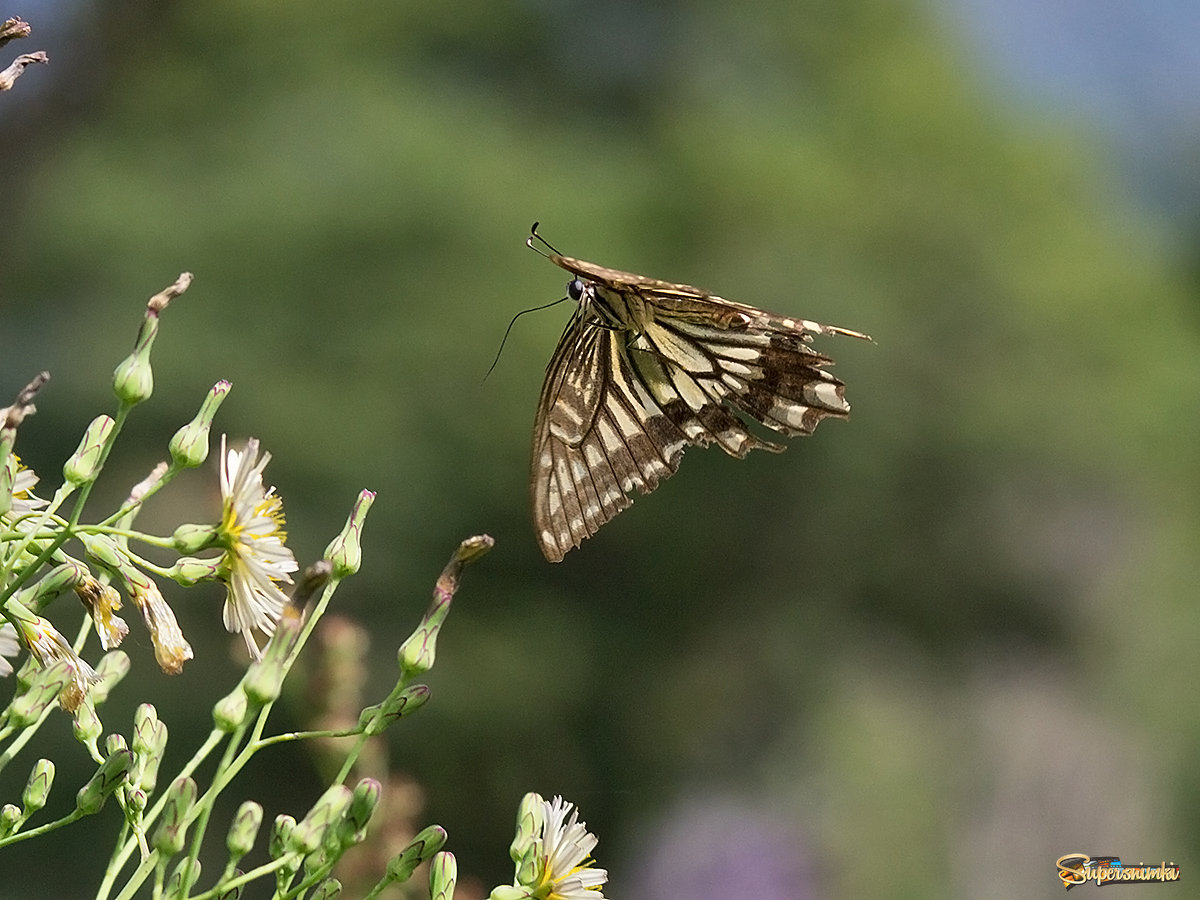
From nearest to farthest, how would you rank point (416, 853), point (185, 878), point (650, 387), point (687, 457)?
point (185, 878), point (416, 853), point (650, 387), point (687, 457)

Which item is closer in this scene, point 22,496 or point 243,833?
point 243,833

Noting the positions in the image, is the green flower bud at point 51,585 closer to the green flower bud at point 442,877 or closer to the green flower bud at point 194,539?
the green flower bud at point 194,539

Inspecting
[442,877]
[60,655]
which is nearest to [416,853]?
[442,877]

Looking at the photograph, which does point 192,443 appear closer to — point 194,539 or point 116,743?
point 194,539

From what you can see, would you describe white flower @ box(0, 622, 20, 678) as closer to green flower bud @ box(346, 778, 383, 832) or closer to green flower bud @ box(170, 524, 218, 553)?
green flower bud @ box(170, 524, 218, 553)

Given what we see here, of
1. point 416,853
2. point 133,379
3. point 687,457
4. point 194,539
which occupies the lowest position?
point 687,457

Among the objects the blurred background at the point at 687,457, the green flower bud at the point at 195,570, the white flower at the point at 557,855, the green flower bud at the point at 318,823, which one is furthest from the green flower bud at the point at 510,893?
the blurred background at the point at 687,457

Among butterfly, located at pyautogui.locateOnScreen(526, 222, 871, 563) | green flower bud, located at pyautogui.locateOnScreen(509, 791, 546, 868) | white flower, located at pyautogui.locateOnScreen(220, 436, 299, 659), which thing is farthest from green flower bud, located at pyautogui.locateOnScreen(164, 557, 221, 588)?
butterfly, located at pyautogui.locateOnScreen(526, 222, 871, 563)

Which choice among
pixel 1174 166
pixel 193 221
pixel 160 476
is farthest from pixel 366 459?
pixel 1174 166
